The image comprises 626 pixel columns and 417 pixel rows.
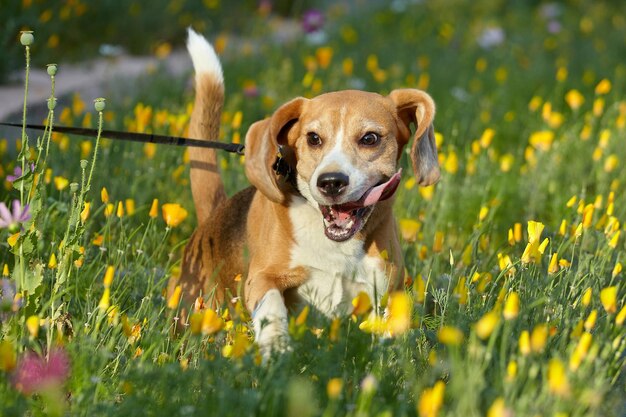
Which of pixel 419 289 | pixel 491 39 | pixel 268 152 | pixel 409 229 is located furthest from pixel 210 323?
pixel 491 39

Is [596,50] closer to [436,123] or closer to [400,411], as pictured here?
[436,123]

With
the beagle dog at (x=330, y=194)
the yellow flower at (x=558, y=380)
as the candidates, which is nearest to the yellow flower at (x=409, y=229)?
the beagle dog at (x=330, y=194)

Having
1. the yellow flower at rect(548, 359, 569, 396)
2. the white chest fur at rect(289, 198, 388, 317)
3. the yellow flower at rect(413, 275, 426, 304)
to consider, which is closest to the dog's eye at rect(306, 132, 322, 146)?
the white chest fur at rect(289, 198, 388, 317)

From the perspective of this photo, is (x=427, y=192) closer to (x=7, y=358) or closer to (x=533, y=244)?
(x=533, y=244)

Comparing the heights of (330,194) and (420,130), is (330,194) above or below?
below

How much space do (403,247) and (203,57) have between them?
4.08ft

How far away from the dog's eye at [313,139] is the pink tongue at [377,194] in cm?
27

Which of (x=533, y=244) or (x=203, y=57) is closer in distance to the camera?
(x=533, y=244)

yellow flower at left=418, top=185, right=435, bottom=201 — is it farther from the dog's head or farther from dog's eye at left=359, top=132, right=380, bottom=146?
dog's eye at left=359, top=132, right=380, bottom=146

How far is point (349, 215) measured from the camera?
3.69 metres

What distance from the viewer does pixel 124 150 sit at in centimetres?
529

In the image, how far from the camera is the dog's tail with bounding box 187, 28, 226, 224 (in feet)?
14.4

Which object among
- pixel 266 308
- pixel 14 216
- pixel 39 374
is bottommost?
pixel 39 374

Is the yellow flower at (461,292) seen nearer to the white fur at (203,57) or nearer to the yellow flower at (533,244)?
the yellow flower at (533,244)
